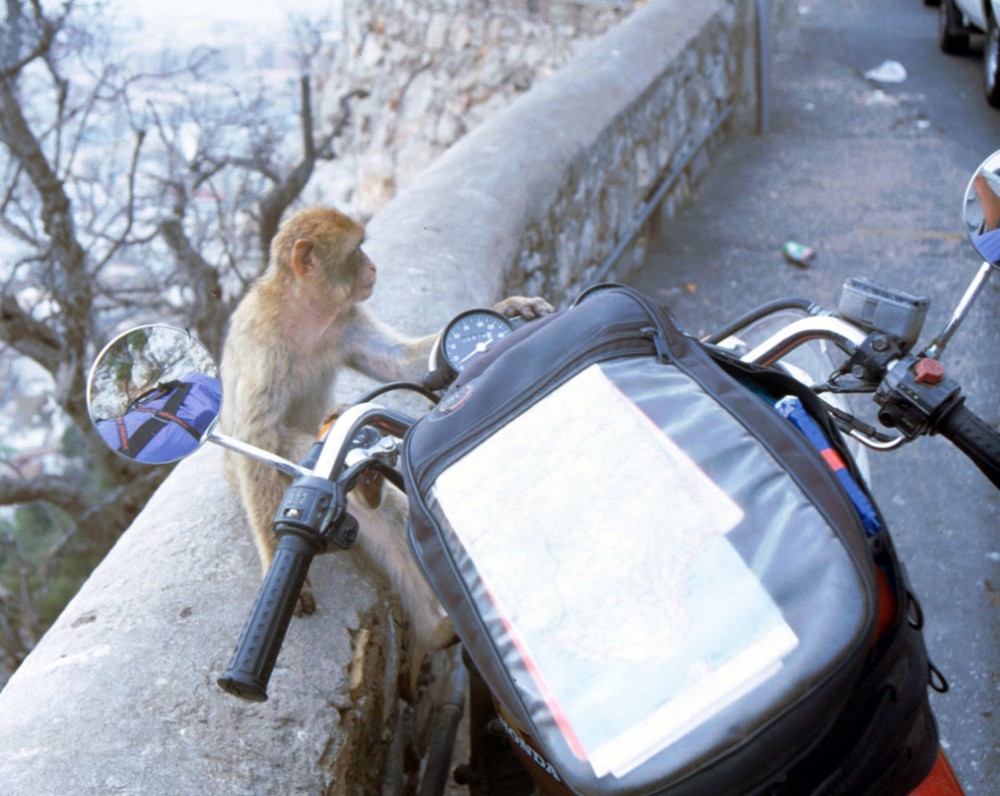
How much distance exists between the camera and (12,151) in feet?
24.0

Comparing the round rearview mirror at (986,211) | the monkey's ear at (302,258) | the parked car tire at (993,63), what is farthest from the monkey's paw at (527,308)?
the parked car tire at (993,63)

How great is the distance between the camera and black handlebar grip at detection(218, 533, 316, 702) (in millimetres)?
1071

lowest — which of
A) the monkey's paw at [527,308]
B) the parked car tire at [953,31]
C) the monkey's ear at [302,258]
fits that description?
the parked car tire at [953,31]

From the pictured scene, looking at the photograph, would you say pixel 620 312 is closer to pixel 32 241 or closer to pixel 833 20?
pixel 32 241

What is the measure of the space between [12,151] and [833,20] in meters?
6.75

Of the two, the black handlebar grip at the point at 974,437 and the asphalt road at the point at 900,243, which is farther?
the asphalt road at the point at 900,243

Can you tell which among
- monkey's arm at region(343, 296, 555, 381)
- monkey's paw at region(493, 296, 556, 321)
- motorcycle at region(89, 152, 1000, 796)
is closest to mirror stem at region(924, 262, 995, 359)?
motorcycle at region(89, 152, 1000, 796)

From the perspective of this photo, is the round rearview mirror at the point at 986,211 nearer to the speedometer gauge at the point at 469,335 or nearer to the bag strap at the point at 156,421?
the speedometer gauge at the point at 469,335

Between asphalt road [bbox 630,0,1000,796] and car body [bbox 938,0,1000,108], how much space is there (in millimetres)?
108

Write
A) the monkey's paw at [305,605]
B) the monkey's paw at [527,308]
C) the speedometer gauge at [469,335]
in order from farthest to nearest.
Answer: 1. the monkey's paw at [527,308]
2. the monkey's paw at [305,605]
3. the speedometer gauge at [469,335]

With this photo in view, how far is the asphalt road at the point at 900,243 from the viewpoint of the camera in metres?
2.74

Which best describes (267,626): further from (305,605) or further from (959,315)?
(959,315)

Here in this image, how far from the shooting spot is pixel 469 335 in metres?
1.59

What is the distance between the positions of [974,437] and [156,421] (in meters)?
0.98
